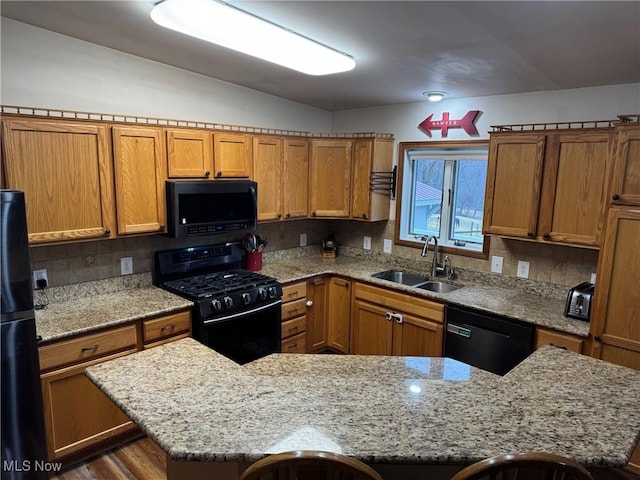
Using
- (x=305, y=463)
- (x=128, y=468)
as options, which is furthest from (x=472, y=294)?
(x=128, y=468)

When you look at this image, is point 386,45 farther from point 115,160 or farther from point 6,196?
point 6,196

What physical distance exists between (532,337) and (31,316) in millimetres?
2765

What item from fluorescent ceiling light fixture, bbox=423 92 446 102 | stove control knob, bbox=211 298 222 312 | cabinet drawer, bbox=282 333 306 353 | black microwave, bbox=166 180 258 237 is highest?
fluorescent ceiling light fixture, bbox=423 92 446 102

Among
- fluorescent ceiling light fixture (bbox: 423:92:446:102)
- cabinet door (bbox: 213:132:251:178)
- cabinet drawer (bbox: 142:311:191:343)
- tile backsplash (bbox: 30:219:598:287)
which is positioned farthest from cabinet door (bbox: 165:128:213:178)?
fluorescent ceiling light fixture (bbox: 423:92:446:102)

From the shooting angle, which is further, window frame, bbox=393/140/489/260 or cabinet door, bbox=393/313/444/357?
window frame, bbox=393/140/489/260

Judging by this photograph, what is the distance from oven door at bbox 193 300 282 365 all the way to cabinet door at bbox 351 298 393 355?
721 millimetres

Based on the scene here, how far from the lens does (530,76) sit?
268cm

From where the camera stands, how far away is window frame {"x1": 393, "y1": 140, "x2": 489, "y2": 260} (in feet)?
11.3

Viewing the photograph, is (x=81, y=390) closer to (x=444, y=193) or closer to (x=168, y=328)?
(x=168, y=328)

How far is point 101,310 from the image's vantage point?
8.71 ft

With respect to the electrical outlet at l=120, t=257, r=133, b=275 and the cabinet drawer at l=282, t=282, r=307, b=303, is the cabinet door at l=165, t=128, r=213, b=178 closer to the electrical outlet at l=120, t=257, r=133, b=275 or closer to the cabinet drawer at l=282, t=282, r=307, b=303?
the electrical outlet at l=120, t=257, r=133, b=275

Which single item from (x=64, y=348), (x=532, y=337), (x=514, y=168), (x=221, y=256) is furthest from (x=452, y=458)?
(x=221, y=256)

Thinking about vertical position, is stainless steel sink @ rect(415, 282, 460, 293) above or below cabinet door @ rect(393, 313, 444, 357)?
above

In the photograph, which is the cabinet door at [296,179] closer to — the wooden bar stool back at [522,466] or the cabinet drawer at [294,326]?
the cabinet drawer at [294,326]
